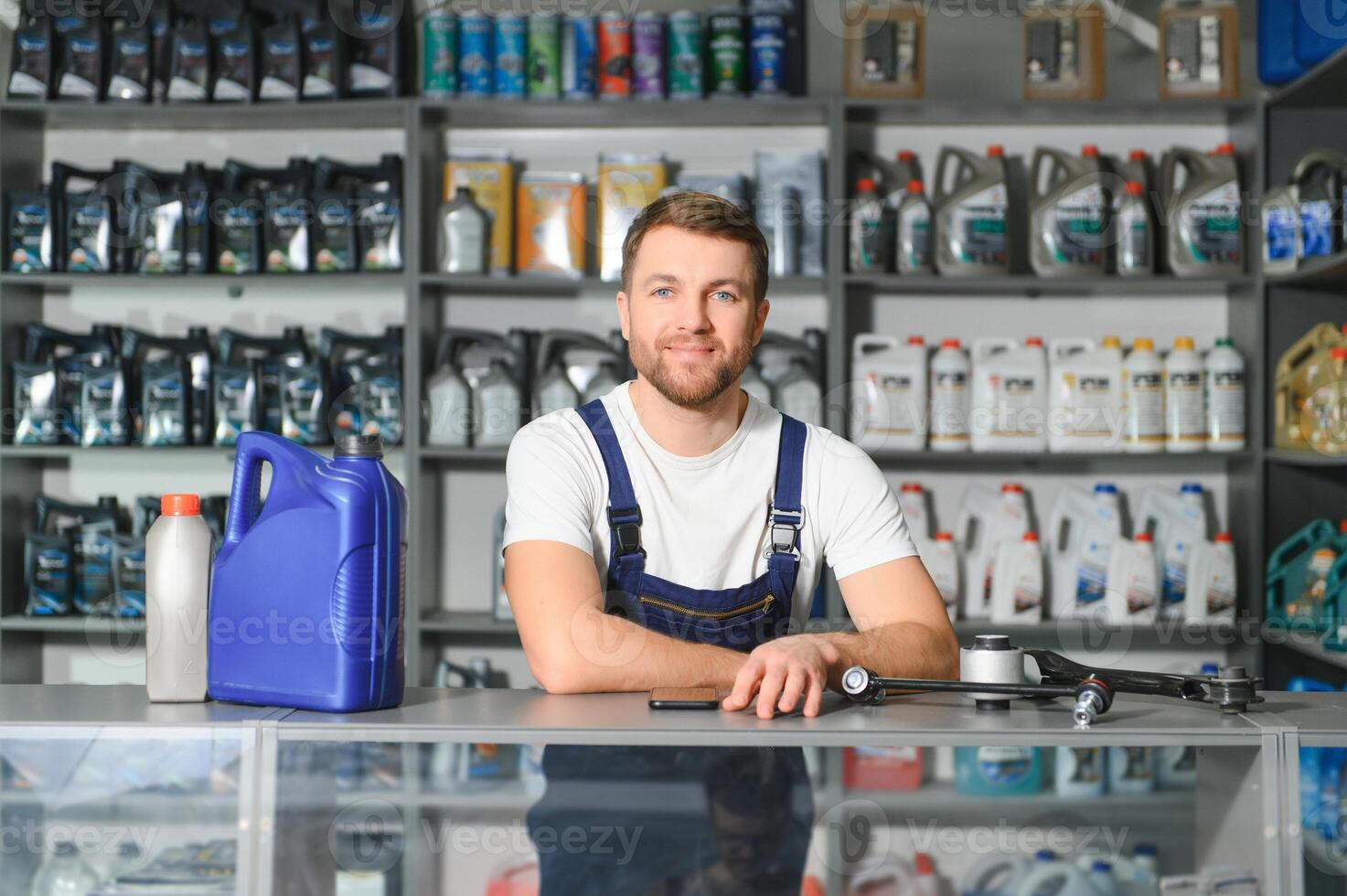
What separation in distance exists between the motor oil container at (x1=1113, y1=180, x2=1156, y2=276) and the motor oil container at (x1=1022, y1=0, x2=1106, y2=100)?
0.29m

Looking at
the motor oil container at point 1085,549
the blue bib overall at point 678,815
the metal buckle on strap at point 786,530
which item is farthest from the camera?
the motor oil container at point 1085,549

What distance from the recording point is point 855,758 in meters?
1.12

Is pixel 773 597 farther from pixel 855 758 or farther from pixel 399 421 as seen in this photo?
pixel 399 421

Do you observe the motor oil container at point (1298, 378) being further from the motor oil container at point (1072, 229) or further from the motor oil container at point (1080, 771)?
the motor oil container at point (1080, 771)

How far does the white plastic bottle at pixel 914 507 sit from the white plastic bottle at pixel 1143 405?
555 millimetres

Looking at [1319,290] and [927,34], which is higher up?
[927,34]

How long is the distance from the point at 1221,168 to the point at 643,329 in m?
2.28

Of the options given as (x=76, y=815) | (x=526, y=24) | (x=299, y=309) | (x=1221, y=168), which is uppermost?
(x=526, y=24)

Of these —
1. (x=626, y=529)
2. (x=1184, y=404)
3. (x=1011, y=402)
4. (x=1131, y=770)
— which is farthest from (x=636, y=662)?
(x=1184, y=404)

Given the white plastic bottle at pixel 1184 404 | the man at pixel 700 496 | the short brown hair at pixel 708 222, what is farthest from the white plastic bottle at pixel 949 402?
the short brown hair at pixel 708 222

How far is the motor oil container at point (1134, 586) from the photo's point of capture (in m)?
3.34

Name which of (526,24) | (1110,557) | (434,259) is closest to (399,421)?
(434,259)

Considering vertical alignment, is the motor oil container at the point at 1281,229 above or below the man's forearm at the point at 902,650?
above

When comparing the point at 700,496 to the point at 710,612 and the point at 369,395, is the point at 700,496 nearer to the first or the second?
the point at 710,612
